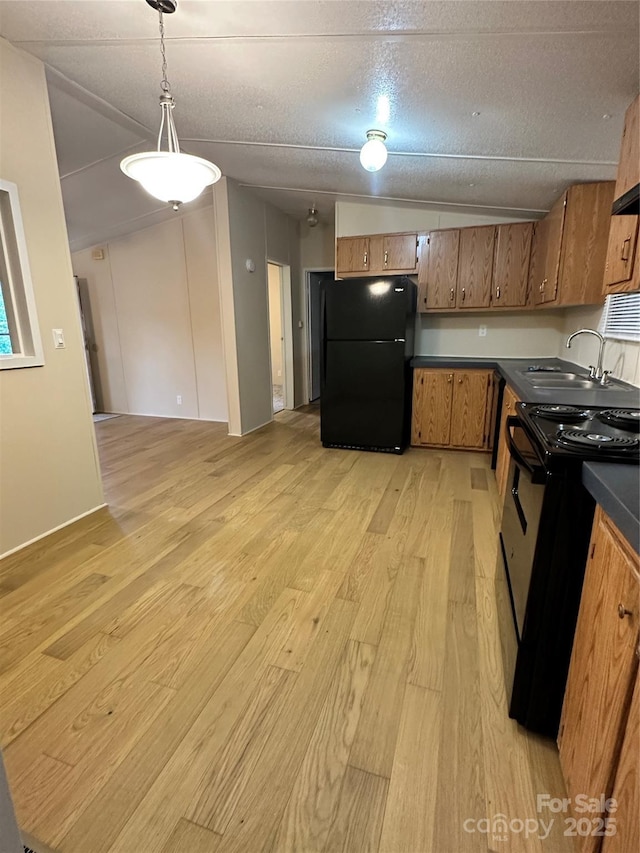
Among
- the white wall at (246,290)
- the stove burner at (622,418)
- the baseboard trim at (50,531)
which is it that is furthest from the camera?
the white wall at (246,290)

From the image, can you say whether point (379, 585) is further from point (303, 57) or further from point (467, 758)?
point (303, 57)

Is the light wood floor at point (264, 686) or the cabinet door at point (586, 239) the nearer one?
the light wood floor at point (264, 686)

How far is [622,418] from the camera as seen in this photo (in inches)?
56.5

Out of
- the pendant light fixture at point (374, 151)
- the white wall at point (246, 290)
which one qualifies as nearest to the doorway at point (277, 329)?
the white wall at point (246, 290)

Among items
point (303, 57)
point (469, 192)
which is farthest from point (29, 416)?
point (469, 192)

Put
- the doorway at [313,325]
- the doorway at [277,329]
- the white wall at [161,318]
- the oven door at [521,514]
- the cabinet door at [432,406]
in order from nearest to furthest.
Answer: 1. the oven door at [521,514]
2. the cabinet door at [432,406]
3. the white wall at [161,318]
4. the doorway at [277,329]
5. the doorway at [313,325]

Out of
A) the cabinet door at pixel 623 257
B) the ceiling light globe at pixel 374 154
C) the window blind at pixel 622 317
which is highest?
the ceiling light globe at pixel 374 154

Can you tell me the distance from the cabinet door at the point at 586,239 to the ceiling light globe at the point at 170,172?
247 cm

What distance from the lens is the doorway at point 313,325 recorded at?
5.93 meters

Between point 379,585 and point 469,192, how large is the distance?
3.15 metres

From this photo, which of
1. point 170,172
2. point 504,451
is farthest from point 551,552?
point 170,172

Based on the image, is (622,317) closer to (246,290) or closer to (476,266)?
(476,266)

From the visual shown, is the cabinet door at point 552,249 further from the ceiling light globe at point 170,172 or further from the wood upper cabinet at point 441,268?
the ceiling light globe at point 170,172

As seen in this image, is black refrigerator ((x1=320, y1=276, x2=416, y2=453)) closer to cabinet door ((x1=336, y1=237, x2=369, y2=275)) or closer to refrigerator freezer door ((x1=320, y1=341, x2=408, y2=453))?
refrigerator freezer door ((x1=320, y1=341, x2=408, y2=453))
